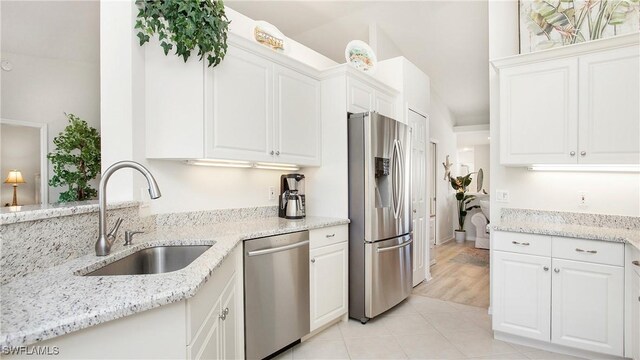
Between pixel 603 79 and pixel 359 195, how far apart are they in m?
1.91

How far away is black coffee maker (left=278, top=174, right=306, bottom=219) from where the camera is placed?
106 inches

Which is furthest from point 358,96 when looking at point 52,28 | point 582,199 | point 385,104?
point 52,28

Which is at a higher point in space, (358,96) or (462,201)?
(358,96)

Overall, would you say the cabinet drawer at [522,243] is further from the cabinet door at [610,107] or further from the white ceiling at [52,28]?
the white ceiling at [52,28]

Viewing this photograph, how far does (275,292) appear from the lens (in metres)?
2.07

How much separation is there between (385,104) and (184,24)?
2.30m

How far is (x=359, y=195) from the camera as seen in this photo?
2736 millimetres

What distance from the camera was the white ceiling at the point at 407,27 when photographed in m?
3.92

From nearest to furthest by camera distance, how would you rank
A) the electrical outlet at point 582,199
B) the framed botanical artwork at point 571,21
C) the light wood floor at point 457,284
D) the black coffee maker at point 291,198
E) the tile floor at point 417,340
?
1. the tile floor at point 417,340
2. the framed botanical artwork at point 571,21
3. the electrical outlet at point 582,199
4. the black coffee maker at point 291,198
5. the light wood floor at point 457,284

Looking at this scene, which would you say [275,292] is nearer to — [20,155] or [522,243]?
[522,243]

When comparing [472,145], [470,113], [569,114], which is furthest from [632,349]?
[472,145]

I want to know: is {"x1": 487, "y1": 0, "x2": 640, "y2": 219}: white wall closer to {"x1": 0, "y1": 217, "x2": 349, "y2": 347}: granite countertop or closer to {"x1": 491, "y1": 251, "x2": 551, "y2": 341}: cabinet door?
{"x1": 491, "y1": 251, "x2": 551, "y2": 341}: cabinet door

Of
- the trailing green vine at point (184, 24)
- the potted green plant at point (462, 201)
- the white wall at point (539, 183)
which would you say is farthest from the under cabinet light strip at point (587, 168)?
the potted green plant at point (462, 201)

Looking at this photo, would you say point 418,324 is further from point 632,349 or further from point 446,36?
point 446,36
